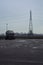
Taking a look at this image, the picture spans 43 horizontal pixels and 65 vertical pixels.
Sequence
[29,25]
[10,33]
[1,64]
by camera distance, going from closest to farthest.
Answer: [1,64] → [10,33] → [29,25]

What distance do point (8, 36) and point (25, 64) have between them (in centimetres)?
5161

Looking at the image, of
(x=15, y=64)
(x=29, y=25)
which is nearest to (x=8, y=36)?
(x=29, y=25)

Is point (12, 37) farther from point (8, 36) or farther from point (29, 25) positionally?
point (29, 25)

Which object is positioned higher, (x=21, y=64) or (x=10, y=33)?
(x=21, y=64)

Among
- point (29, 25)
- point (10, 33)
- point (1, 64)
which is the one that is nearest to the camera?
point (1, 64)

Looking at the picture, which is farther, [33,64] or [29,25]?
[29,25]

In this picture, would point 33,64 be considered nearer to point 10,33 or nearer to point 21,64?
point 21,64

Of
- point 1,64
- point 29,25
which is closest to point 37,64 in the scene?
point 1,64

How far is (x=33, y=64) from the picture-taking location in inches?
450

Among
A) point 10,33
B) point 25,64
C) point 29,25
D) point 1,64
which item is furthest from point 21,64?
point 29,25

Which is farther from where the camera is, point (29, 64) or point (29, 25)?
point (29, 25)

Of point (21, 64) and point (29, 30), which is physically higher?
point (21, 64)

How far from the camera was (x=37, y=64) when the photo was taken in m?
11.5

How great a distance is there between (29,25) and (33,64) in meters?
86.4
